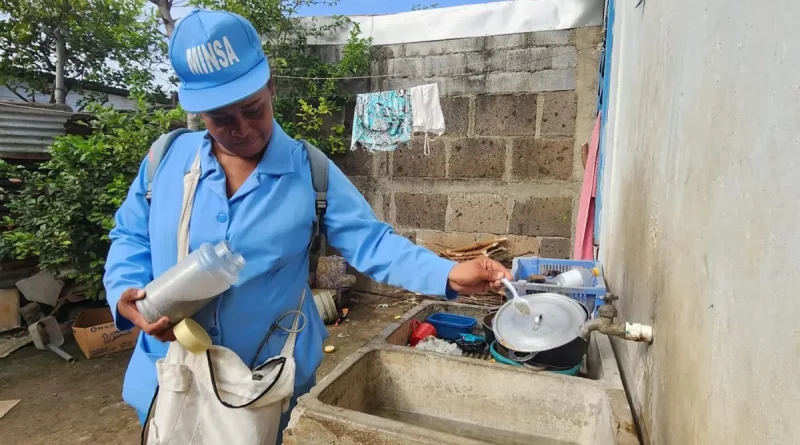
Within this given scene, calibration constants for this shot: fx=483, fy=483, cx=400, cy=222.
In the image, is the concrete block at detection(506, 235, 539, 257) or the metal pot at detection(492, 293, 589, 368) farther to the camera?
the concrete block at detection(506, 235, 539, 257)

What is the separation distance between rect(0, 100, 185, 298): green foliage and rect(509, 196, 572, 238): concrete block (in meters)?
3.54

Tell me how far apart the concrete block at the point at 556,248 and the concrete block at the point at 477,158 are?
2.67ft

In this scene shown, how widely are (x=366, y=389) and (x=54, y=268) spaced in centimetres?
370

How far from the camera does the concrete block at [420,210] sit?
5.20m

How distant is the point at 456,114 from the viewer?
496cm

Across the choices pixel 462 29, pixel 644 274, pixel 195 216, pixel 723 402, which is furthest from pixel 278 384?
pixel 462 29

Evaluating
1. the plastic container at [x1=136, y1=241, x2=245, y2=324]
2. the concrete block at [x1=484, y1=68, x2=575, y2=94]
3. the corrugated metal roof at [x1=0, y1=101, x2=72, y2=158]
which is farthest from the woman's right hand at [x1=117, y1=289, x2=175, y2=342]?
the corrugated metal roof at [x1=0, y1=101, x2=72, y2=158]

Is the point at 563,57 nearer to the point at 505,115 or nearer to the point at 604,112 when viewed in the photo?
the point at 505,115

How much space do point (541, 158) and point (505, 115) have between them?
0.55m

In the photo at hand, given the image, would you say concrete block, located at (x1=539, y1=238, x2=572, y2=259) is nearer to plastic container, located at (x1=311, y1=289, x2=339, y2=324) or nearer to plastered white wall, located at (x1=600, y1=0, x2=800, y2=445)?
plastic container, located at (x1=311, y1=289, x2=339, y2=324)

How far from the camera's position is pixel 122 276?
1354mm

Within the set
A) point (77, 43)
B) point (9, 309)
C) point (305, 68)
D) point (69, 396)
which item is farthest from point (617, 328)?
point (77, 43)

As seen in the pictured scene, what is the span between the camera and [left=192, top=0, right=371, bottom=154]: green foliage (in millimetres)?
5215

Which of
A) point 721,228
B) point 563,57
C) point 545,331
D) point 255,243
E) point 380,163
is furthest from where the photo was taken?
point 380,163
